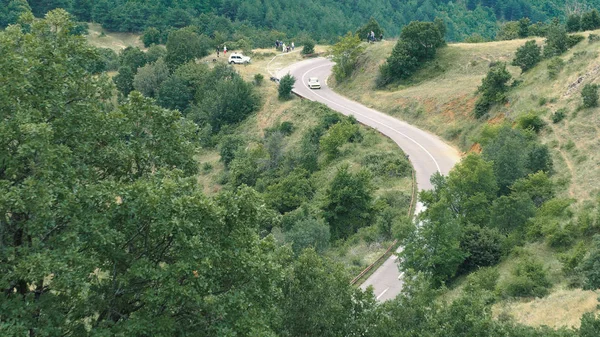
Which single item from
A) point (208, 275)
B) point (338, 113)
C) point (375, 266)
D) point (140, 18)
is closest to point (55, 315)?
point (208, 275)

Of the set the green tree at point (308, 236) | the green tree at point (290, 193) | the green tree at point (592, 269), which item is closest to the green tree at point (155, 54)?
the green tree at point (290, 193)

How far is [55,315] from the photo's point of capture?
460 inches

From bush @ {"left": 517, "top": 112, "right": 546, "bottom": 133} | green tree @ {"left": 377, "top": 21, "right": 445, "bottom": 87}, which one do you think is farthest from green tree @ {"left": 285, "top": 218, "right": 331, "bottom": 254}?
green tree @ {"left": 377, "top": 21, "right": 445, "bottom": 87}

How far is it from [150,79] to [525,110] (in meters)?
39.3

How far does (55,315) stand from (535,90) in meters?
40.3

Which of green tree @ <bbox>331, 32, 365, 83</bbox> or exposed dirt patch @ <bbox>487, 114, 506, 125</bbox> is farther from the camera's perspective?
green tree @ <bbox>331, 32, 365, 83</bbox>

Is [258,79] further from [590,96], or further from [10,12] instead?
[10,12]

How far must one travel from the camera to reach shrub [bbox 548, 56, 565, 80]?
45475mm

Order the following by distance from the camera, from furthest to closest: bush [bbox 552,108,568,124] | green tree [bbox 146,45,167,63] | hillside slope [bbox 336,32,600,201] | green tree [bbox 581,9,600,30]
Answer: green tree [bbox 146,45,167,63] < green tree [bbox 581,9,600,30] < bush [bbox 552,108,568,124] < hillside slope [bbox 336,32,600,201]

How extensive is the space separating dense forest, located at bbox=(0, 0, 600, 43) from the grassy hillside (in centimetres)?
3698

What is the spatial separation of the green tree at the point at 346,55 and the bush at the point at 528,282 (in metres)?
43.8

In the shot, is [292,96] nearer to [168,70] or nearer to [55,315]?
[168,70]

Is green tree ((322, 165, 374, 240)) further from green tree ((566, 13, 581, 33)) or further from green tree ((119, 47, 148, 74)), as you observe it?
green tree ((119, 47, 148, 74))

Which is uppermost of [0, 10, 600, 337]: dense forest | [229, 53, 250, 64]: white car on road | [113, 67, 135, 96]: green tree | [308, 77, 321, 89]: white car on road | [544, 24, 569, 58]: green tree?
[0, 10, 600, 337]: dense forest
